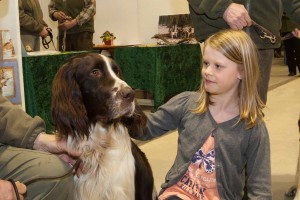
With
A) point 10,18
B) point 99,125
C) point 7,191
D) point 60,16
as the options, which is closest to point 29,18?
point 60,16

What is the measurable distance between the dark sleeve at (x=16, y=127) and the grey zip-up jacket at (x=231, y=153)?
0.72 meters

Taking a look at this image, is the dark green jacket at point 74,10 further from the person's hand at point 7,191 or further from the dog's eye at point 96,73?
the person's hand at point 7,191

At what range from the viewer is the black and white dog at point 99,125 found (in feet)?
6.11

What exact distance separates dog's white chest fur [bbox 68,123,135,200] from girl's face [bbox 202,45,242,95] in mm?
489

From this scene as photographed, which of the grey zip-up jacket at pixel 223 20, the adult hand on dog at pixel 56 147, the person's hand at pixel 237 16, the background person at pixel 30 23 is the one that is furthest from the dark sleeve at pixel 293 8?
the background person at pixel 30 23

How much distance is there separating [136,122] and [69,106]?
13.2 inches

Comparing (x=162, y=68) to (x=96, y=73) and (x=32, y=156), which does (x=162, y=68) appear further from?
(x=32, y=156)

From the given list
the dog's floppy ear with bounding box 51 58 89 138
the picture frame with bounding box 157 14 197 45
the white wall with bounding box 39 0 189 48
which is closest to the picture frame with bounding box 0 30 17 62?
the dog's floppy ear with bounding box 51 58 89 138

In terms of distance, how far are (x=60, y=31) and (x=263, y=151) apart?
490 centimetres

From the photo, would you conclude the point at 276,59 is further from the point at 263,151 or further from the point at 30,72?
the point at 263,151

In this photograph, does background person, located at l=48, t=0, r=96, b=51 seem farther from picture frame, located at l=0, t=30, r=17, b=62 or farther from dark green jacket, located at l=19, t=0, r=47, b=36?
picture frame, located at l=0, t=30, r=17, b=62

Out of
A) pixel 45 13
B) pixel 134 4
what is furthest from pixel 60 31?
pixel 45 13

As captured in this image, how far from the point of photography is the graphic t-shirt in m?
1.99

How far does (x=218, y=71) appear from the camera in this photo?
1943 millimetres
